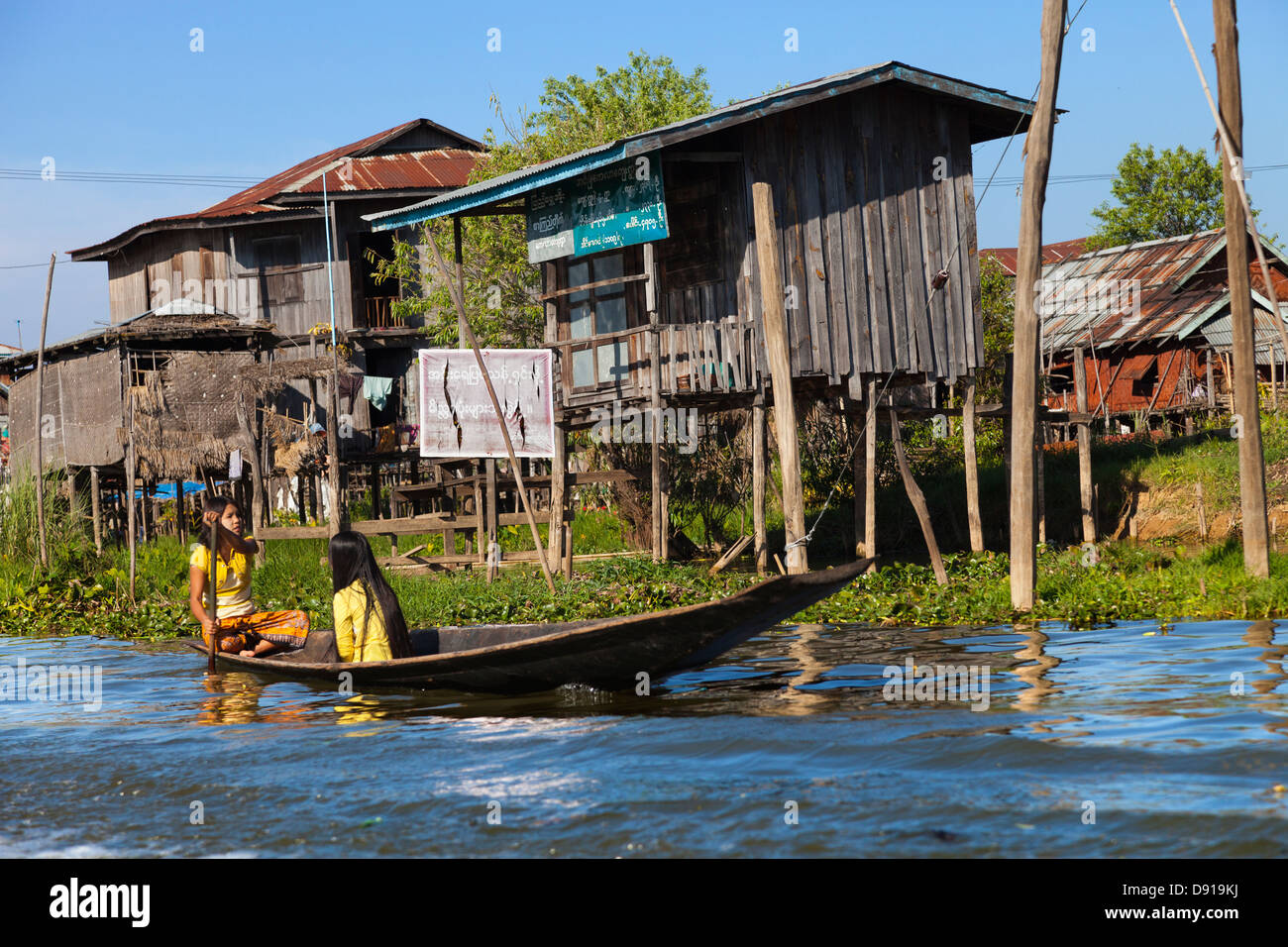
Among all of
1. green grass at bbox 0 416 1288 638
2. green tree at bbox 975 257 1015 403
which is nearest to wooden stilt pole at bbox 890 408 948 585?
green grass at bbox 0 416 1288 638

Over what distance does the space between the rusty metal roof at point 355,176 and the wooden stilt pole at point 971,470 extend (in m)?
14.4

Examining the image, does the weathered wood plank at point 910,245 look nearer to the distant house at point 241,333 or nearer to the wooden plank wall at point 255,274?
the distant house at point 241,333

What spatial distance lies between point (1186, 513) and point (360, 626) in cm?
1347

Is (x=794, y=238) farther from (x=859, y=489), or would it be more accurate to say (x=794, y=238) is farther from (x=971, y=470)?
(x=859, y=489)

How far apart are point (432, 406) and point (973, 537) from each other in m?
6.70

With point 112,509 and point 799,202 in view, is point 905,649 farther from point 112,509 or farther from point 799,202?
point 112,509

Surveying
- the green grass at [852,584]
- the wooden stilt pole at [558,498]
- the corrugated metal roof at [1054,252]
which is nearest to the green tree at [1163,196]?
the corrugated metal roof at [1054,252]

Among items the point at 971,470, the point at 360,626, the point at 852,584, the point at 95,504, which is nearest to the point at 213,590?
the point at 360,626

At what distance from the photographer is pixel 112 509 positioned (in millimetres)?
24703

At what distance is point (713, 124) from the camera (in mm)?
13922

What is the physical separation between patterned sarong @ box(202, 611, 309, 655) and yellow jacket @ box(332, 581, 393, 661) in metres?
1.55

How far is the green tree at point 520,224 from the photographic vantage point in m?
22.4
